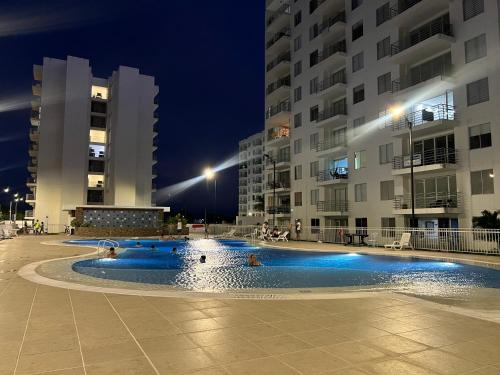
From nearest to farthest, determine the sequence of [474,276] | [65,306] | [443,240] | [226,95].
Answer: [65,306], [474,276], [443,240], [226,95]

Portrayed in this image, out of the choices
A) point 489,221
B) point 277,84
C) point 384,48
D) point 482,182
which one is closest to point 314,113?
point 277,84

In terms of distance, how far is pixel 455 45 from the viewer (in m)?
24.9

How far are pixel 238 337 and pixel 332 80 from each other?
35.1 metres

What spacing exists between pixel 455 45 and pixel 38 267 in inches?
1023

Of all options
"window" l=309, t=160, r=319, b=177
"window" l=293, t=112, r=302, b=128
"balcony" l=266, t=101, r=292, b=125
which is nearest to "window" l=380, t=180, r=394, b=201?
"window" l=309, t=160, r=319, b=177

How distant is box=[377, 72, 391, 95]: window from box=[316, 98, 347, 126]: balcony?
13.8 feet

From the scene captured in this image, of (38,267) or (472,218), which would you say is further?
(472,218)

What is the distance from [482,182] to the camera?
22.8 meters

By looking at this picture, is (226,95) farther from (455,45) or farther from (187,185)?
(455,45)

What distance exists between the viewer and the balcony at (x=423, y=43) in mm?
25031

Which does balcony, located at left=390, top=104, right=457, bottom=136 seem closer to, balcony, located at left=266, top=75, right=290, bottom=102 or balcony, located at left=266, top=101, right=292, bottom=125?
balcony, located at left=266, top=101, right=292, bottom=125

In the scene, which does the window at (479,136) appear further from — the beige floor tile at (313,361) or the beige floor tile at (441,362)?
the beige floor tile at (313,361)

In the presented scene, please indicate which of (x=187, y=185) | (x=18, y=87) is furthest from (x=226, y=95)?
(x=18, y=87)

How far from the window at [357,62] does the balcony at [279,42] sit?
1222cm
